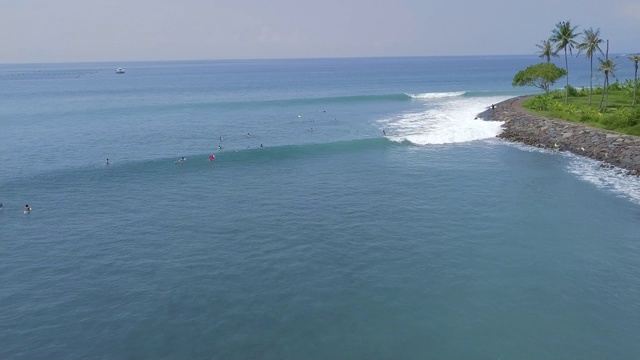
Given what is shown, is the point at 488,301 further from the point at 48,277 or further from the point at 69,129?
the point at 69,129

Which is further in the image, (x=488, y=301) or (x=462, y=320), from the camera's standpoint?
(x=488, y=301)

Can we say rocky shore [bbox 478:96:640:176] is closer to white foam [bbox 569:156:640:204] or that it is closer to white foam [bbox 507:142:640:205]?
white foam [bbox 507:142:640:205]

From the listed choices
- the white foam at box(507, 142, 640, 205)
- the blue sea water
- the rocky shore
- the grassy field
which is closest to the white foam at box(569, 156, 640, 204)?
the white foam at box(507, 142, 640, 205)

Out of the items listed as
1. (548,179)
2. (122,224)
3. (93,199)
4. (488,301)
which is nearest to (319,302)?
(488,301)

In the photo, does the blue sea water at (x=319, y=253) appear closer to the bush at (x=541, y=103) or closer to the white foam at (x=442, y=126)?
the white foam at (x=442, y=126)

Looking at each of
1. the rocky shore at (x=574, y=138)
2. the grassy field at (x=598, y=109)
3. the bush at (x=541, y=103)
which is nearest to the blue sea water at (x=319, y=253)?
the rocky shore at (x=574, y=138)

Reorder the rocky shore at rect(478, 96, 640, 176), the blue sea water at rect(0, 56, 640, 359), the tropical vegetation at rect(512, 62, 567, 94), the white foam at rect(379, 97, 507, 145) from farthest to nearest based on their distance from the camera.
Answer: the tropical vegetation at rect(512, 62, 567, 94), the white foam at rect(379, 97, 507, 145), the rocky shore at rect(478, 96, 640, 176), the blue sea water at rect(0, 56, 640, 359)
